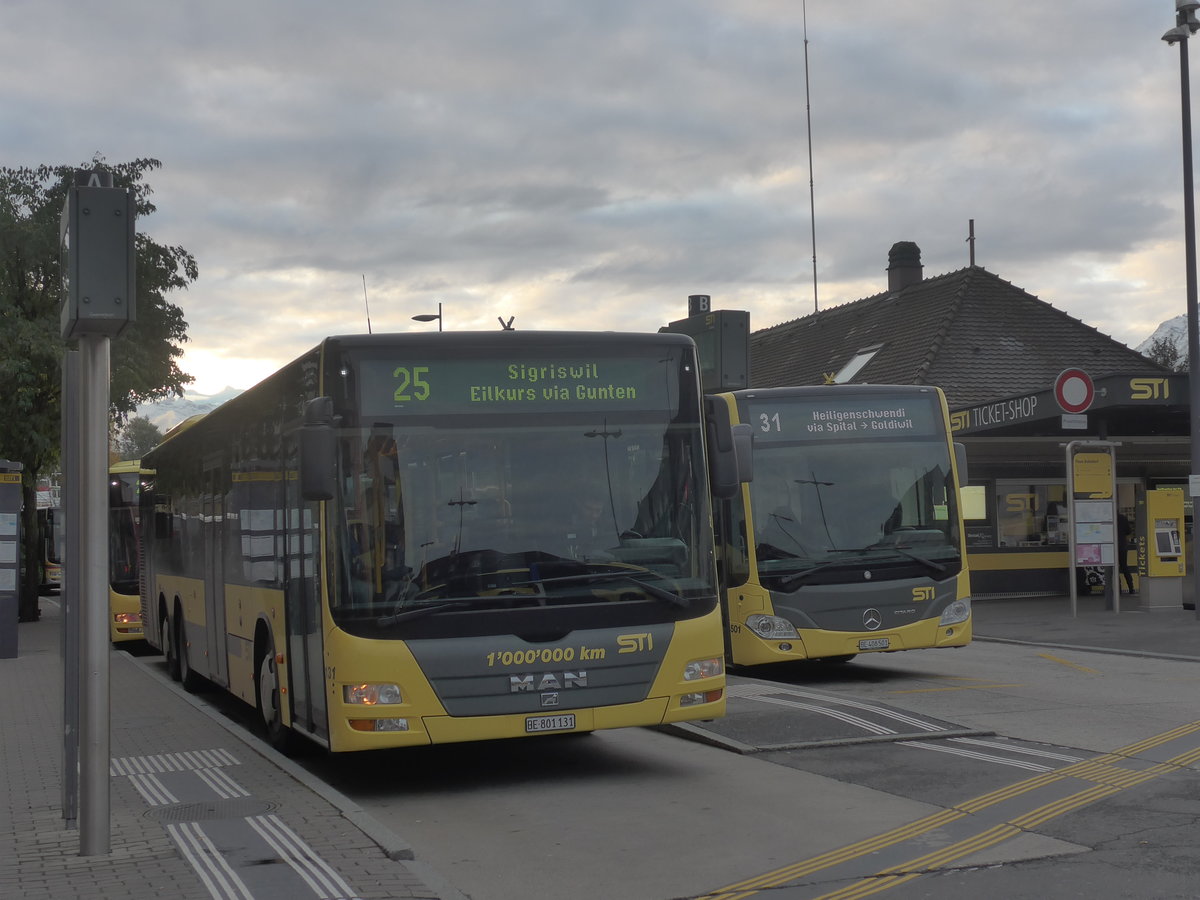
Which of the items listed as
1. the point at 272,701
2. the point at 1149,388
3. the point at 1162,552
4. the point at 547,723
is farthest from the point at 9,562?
the point at 1162,552

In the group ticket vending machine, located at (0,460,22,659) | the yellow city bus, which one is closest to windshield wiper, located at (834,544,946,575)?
ticket vending machine, located at (0,460,22,659)

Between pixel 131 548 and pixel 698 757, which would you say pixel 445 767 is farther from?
pixel 131 548

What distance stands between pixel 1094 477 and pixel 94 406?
19.9 m

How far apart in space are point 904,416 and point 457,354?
7.31m

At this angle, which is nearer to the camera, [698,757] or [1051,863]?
[1051,863]

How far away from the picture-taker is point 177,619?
17625mm

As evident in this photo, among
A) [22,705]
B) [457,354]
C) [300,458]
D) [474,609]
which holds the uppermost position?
[457,354]

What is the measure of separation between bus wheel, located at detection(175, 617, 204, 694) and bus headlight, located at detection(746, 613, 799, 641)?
6.11 m

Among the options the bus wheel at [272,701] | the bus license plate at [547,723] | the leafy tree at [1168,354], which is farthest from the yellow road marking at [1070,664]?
the leafy tree at [1168,354]

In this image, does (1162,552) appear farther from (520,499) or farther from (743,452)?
(520,499)

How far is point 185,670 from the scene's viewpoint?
55.8 ft

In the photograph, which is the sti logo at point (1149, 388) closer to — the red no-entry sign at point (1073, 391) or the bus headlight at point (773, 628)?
the red no-entry sign at point (1073, 391)

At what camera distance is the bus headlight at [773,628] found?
14.7 metres

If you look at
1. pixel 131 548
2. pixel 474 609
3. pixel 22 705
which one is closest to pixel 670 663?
pixel 474 609
